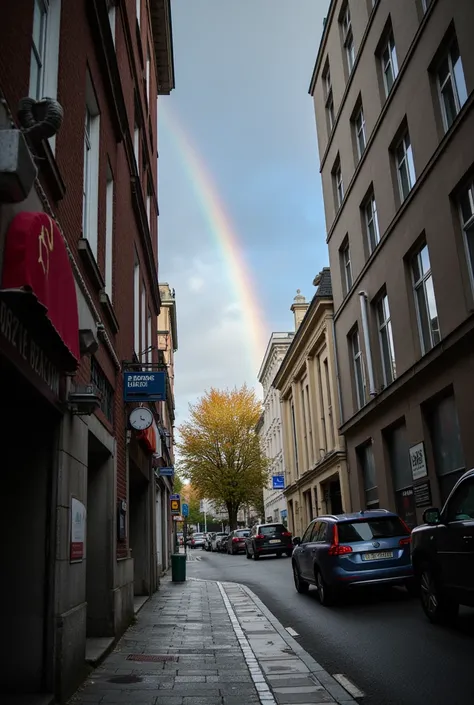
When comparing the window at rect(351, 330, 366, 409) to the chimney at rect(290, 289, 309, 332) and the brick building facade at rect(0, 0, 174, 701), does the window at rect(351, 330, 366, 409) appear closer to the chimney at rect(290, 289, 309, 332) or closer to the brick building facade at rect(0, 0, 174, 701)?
the brick building facade at rect(0, 0, 174, 701)

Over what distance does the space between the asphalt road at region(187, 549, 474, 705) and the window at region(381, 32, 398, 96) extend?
47.3 feet

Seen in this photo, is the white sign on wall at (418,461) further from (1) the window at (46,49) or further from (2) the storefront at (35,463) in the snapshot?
(1) the window at (46,49)

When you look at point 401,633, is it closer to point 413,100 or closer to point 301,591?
point 301,591

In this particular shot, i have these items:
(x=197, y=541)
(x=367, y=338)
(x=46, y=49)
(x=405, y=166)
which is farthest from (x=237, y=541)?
(x=46, y=49)

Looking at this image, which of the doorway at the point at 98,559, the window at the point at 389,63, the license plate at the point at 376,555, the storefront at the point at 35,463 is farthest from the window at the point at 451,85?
the storefront at the point at 35,463

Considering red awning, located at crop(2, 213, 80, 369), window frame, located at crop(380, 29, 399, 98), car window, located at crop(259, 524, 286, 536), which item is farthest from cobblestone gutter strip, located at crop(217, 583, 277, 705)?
car window, located at crop(259, 524, 286, 536)

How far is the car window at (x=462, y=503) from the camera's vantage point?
802 centimetres

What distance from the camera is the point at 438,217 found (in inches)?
626

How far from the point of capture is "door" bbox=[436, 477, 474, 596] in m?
7.70

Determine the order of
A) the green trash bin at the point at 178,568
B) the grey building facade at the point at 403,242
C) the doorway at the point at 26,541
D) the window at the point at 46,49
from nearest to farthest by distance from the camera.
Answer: the doorway at the point at 26,541 → the window at the point at 46,49 → the grey building facade at the point at 403,242 → the green trash bin at the point at 178,568

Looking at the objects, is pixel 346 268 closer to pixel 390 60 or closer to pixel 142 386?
pixel 390 60

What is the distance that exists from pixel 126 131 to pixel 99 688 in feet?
32.1

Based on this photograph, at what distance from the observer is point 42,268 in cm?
496

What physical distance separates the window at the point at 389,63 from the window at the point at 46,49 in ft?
47.5
